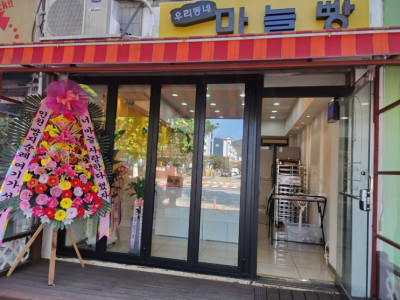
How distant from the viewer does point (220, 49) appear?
240 cm

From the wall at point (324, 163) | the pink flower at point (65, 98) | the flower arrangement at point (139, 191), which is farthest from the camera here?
the wall at point (324, 163)

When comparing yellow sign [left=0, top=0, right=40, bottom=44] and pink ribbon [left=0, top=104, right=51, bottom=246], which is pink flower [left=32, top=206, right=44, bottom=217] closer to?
pink ribbon [left=0, top=104, right=51, bottom=246]

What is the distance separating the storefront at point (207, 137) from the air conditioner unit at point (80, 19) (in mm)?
438

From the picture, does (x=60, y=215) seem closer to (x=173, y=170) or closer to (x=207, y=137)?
(x=173, y=170)

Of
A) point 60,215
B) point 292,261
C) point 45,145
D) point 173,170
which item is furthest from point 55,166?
point 292,261

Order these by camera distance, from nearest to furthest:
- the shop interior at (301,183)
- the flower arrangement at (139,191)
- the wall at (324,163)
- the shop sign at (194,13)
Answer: the shop sign at (194,13) → the shop interior at (301,183) → the flower arrangement at (139,191) → the wall at (324,163)

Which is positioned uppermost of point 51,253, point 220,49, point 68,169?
point 220,49

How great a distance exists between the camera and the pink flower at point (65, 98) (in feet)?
9.91

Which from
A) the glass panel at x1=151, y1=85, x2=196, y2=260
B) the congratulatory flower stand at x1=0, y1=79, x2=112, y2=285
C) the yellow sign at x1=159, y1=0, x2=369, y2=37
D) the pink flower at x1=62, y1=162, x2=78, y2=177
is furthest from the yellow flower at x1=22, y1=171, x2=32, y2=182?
the yellow sign at x1=159, y1=0, x2=369, y2=37

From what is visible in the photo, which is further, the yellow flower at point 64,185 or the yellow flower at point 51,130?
the yellow flower at point 51,130

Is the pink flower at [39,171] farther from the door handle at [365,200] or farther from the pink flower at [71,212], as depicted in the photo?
the door handle at [365,200]

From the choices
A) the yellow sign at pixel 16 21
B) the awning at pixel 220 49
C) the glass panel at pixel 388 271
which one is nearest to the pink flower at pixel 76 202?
the awning at pixel 220 49

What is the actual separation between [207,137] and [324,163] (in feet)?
10.2

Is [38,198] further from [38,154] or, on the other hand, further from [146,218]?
[146,218]
